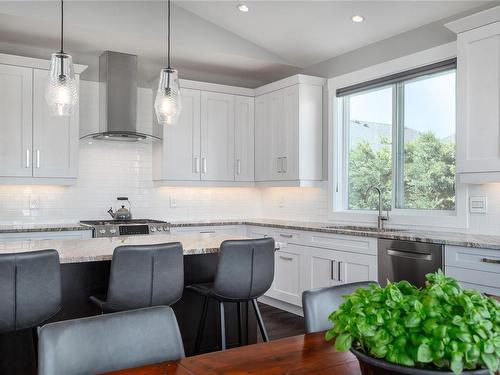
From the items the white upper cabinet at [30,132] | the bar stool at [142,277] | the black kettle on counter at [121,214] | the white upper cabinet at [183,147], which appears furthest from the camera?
the white upper cabinet at [183,147]

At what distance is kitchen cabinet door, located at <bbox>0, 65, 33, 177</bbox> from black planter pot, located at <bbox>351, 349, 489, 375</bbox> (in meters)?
4.38

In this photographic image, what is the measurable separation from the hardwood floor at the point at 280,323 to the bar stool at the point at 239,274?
1.24m

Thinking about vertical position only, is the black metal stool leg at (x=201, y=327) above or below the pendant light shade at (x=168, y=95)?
below

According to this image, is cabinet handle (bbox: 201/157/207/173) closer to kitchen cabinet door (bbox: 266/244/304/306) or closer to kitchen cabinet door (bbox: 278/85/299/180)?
kitchen cabinet door (bbox: 278/85/299/180)

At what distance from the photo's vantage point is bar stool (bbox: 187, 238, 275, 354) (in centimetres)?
272

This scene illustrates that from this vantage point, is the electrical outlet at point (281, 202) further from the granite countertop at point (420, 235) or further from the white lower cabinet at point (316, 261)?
the granite countertop at point (420, 235)

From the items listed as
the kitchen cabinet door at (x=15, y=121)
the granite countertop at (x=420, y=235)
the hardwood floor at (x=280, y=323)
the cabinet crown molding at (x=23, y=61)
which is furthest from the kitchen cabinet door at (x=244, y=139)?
the kitchen cabinet door at (x=15, y=121)

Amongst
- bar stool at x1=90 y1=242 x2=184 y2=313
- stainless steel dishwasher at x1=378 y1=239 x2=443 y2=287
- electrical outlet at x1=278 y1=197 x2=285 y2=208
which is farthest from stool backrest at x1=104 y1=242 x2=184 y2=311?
electrical outlet at x1=278 y1=197 x2=285 y2=208

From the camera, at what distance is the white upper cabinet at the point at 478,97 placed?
3361 mm

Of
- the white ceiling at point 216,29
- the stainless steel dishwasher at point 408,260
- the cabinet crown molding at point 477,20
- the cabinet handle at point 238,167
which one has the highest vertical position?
the white ceiling at point 216,29

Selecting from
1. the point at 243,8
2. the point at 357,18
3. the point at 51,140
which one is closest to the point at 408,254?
the point at 357,18

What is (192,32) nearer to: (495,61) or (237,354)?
(495,61)

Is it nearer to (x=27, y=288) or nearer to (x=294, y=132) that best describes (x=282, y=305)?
(x=294, y=132)

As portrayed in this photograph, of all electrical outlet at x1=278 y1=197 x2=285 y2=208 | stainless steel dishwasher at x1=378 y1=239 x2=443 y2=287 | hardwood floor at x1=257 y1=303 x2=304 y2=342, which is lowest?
hardwood floor at x1=257 y1=303 x2=304 y2=342
